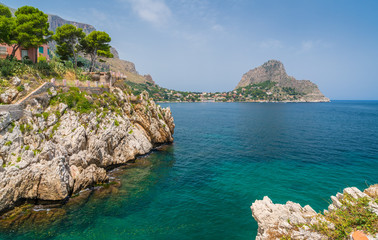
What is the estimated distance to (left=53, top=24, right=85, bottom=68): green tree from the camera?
3891 centimetres

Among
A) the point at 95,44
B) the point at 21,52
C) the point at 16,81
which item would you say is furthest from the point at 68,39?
the point at 16,81

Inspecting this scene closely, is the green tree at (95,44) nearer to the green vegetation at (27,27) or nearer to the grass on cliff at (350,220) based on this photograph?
the green vegetation at (27,27)

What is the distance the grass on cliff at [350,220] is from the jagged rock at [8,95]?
100 ft

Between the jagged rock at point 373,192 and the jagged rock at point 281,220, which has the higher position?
the jagged rock at point 373,192

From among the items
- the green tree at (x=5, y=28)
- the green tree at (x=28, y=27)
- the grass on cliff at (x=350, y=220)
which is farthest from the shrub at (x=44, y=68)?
the grass on cliff at (x=350, y=220)

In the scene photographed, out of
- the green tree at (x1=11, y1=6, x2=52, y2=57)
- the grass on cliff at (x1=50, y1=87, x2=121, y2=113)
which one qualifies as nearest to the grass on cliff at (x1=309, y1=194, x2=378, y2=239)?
the grass on cliff at (x1=50, y1=87, x2=121, y2=113)

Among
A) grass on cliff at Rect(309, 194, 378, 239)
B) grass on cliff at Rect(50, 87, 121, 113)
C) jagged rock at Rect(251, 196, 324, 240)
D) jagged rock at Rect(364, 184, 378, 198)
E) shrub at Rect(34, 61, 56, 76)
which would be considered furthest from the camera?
shrub at Rect(34, 61, 56, 76)

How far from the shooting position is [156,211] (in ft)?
61.8

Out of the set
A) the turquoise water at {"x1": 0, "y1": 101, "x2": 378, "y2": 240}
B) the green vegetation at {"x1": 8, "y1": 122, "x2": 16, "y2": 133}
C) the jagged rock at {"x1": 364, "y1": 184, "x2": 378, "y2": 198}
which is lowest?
the turquoise water at {"x1": 0, "y1": 101, "x2": 378, "y2": 240}

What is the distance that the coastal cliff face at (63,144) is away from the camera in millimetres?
18484

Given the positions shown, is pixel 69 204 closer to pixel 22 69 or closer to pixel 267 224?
pixel 267 224

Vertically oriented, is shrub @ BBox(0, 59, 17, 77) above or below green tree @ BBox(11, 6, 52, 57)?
below

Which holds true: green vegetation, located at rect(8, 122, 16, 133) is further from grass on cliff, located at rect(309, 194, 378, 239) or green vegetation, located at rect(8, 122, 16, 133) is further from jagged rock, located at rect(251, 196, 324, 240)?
grass on cliff, located at rect(309, 194, 378, 239)

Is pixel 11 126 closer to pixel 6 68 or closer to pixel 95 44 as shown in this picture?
pixel 6 68
